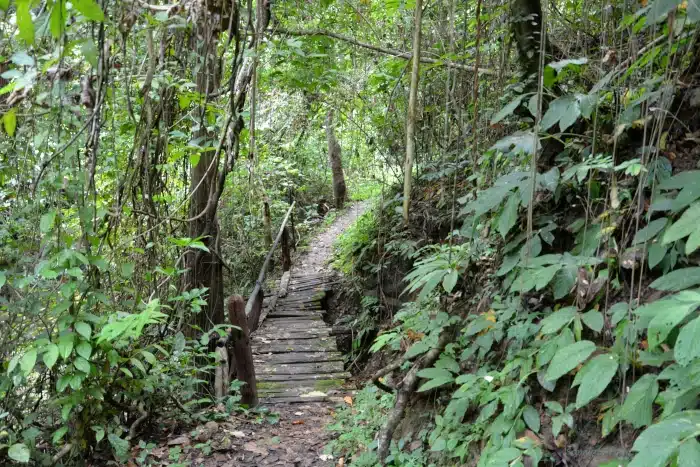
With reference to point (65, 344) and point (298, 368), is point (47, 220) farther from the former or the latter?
point (298, 368)

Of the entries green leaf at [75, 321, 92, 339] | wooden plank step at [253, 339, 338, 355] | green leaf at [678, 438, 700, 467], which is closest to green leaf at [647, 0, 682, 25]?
green leaf at [678, 438, 700, 467]

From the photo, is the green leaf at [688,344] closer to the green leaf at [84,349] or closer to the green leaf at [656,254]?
the green leaf at [656,254]

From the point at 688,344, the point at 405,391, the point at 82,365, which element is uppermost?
the point at 688,344

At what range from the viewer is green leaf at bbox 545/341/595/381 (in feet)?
6.07

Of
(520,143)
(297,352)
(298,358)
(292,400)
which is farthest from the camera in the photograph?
(297,352)

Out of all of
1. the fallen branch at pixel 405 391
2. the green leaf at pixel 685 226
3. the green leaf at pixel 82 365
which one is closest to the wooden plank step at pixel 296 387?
the fallen branch at pixel 405 391

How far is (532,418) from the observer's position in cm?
222

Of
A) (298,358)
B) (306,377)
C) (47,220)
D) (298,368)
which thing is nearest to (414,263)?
(47,220)

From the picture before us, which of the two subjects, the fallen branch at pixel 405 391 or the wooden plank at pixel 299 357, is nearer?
the fallen branch at pixel 405 391

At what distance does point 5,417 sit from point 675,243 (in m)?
3.35

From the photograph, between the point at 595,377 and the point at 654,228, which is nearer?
the point at 595,377

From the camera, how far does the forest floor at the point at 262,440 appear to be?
11.6 ft

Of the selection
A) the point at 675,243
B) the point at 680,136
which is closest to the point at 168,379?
the point at 675,243

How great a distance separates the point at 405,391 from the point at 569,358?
5.21ft
